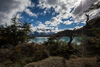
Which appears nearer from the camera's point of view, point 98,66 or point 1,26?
point 98,66

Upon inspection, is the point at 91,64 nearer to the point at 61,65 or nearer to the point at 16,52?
the point at 61,65

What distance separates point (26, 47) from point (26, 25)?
4.33 meters

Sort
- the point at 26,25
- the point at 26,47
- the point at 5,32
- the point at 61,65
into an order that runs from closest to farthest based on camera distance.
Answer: the point at 61,65 → the point at 26,47 → the point at 5,32 → the point at 26,25

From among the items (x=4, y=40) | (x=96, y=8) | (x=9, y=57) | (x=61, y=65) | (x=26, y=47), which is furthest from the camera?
(x=4, y=40)

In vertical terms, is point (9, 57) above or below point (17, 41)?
below

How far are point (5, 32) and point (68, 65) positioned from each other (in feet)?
29.2

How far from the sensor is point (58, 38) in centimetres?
801

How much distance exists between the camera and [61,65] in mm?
2305

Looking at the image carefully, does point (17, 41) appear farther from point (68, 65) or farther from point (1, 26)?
point (68, 65)

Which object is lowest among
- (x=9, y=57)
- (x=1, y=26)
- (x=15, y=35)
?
(x=9, y=57)

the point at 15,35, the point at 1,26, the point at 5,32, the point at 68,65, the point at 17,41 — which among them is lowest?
the point at 68,65

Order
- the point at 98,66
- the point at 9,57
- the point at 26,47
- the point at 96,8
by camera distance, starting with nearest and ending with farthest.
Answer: the point at 98,66, the point at 96,8, the point at 9,57, the point at 26,47

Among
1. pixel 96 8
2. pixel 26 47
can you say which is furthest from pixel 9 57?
pixel 96 8

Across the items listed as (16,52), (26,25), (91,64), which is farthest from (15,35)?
(91,64)
